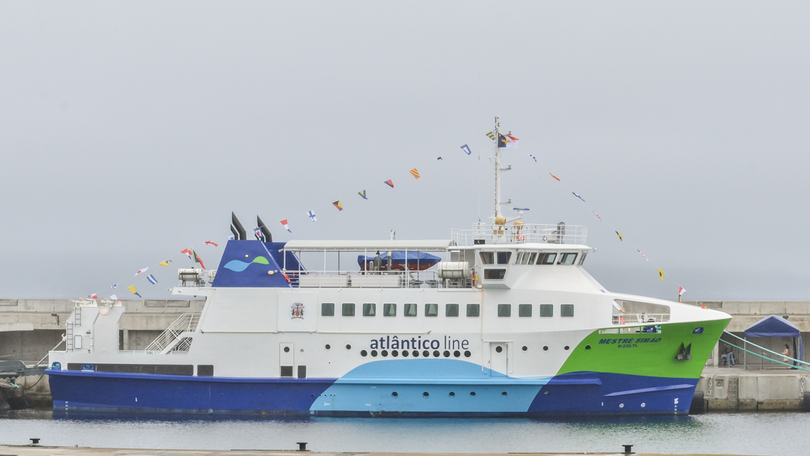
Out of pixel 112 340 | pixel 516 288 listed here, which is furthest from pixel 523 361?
pixel 112 340

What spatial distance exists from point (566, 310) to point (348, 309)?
5493 mm

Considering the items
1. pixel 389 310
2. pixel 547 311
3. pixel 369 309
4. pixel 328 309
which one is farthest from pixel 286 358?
pixel 547 311

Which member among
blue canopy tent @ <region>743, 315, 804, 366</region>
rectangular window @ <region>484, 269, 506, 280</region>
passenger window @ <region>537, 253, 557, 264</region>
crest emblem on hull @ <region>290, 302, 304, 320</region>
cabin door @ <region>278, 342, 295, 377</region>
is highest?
passenger window @ <region>537, 253, 557, 264</region>

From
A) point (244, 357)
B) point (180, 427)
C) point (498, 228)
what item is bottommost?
point (180, 427)

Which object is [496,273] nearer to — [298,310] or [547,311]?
[547,311]

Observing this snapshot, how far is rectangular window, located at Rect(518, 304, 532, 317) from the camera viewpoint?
23562 mm

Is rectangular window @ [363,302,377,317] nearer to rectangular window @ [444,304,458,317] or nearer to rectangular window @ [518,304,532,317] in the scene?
rectangular window @ [444,304,458,317]

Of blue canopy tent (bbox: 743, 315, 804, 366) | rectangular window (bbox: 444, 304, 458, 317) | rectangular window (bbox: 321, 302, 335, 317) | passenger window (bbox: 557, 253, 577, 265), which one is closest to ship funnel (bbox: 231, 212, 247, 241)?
rectangular window (bbox: 321, 302, 335, 317)

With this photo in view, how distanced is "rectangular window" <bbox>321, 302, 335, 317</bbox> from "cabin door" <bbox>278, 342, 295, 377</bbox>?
1.16 m

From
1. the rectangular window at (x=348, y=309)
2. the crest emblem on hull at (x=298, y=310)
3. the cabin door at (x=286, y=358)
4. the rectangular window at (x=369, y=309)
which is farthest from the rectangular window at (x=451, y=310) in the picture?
the cabin door at (x=286, y=358)

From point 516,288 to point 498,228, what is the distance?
5.32 ft

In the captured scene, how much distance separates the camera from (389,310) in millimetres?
23844

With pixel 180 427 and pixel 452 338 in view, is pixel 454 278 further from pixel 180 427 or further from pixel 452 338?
pixel 180 427

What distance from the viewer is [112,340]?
25.2 m
